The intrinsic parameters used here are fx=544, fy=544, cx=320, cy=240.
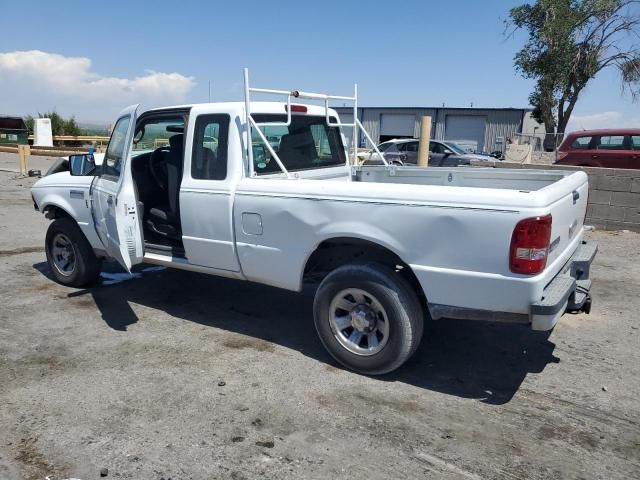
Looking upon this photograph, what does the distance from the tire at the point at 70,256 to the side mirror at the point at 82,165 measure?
0.58 m

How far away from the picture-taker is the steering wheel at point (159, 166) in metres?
5.66

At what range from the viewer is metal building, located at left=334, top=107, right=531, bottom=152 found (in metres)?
41.8

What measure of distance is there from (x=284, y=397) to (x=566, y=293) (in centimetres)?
Result: 196

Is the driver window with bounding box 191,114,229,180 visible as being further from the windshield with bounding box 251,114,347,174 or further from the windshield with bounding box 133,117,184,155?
the windshield with bounding box 133,117,184,155

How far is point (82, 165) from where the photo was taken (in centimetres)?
566

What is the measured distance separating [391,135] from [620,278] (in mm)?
40995

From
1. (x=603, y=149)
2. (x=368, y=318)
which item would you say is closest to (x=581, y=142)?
(x=603, y=149)

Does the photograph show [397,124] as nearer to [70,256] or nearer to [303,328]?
[70,256]

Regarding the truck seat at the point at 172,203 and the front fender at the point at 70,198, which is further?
the front fender at the point at 70,198

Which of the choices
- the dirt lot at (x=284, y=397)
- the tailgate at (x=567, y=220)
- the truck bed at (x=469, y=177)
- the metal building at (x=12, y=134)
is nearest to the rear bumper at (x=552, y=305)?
the tailgate at (x=567, y=220)

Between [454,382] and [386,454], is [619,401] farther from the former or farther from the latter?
[386,454]

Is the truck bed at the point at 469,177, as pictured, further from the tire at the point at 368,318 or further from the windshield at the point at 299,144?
the tire at the point at 368,318

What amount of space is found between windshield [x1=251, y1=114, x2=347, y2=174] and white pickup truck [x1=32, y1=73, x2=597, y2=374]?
0.6 inches

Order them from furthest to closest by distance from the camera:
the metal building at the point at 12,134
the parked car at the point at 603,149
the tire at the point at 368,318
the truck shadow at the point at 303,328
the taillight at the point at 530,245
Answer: the metal building at the point at 12,134 < the parked car at the point at 603,149 < the truck shadow at the point at 303,328 < the tire at the point at 368,318 < the taillight at the point at 530,245
